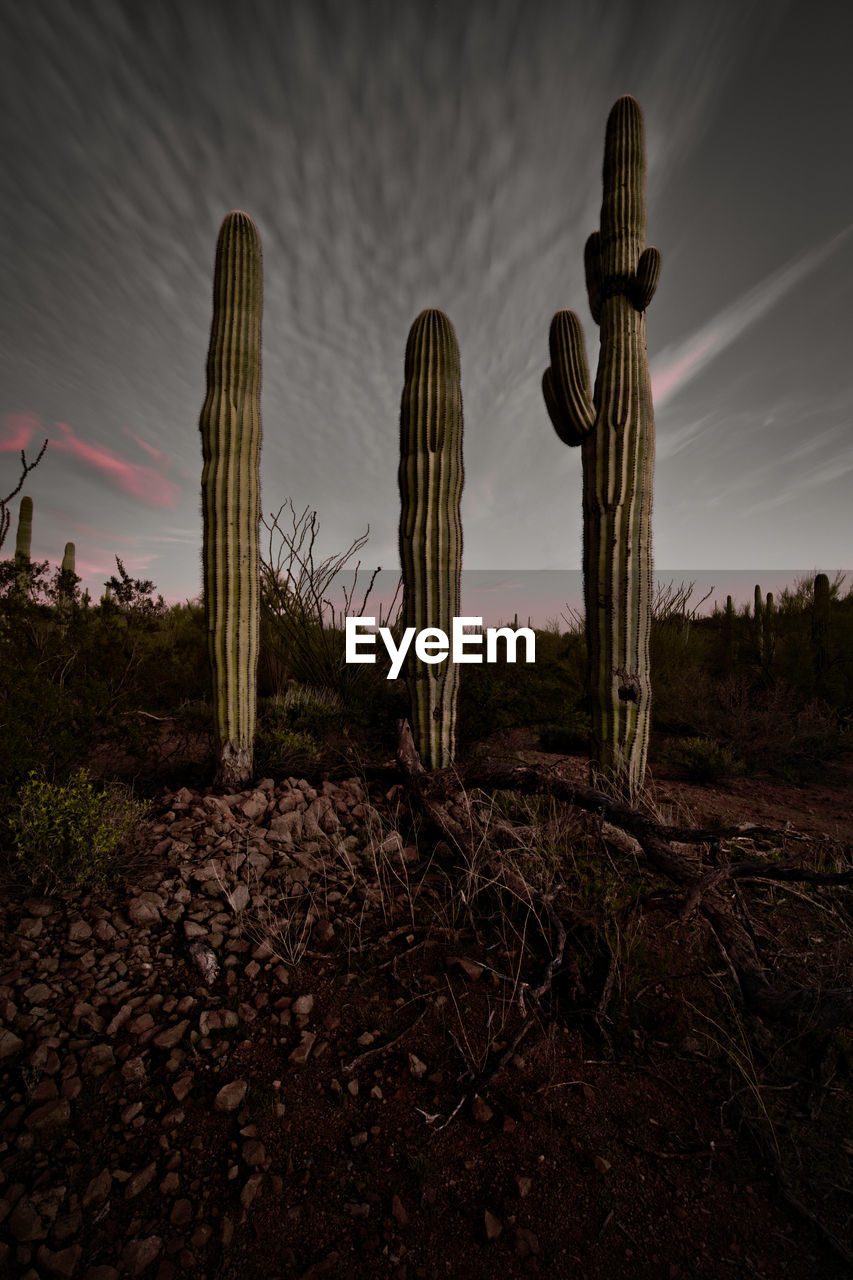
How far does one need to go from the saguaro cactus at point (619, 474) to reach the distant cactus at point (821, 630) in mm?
6076

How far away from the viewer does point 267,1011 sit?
2051 mm

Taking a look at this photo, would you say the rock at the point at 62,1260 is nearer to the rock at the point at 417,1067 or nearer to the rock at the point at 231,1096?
the rock at the point at 231,1096

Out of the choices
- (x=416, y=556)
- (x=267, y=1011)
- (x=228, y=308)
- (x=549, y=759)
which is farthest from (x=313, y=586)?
(x=267, y=1011)

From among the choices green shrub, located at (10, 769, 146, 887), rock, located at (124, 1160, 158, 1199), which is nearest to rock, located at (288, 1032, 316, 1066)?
rock, located at (124, 1160, 158, 1199)

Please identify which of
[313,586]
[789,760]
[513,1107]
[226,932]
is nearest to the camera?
[513,1107]

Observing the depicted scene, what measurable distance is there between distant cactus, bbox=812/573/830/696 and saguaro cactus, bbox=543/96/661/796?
608cm

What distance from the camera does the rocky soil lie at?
132 cm

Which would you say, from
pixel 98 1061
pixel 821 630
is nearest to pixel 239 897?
pixel 98 1061

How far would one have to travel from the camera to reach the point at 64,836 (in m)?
2.67

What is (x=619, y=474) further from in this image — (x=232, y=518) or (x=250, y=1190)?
(x=250, y=1190)

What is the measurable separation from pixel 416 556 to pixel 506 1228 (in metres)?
3.82

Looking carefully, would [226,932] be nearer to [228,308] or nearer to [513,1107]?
[513,1107]

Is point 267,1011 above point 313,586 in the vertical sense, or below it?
below

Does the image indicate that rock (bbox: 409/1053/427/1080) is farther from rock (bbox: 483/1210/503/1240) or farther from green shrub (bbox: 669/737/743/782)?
green shrub (bbox: 669/737/743/782)
